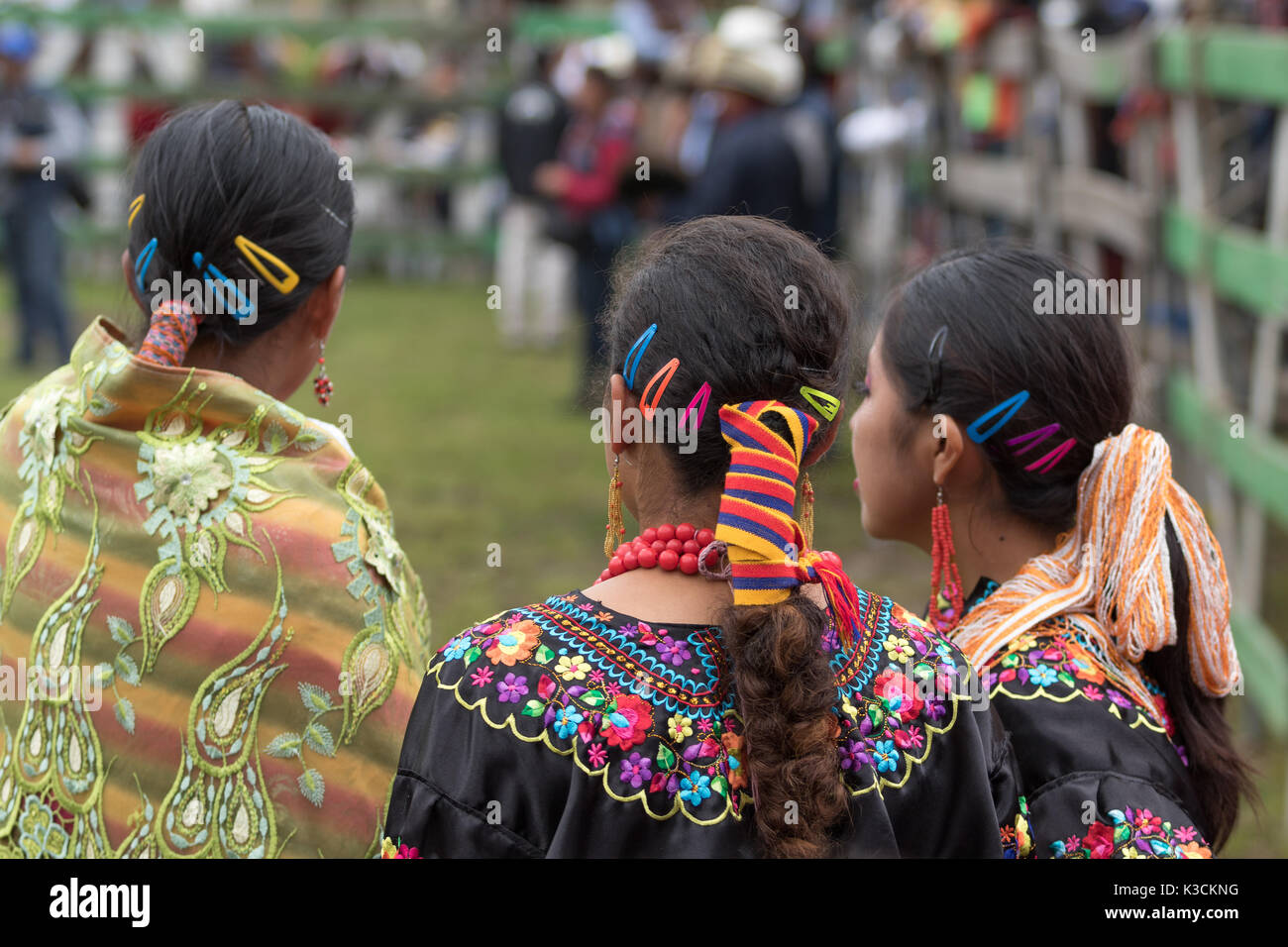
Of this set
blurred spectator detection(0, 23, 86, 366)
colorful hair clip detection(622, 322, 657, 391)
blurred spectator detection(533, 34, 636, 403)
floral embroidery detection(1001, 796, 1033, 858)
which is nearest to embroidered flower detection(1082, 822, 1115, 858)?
floral embroidery detection(1001, 796, 1033, 858)

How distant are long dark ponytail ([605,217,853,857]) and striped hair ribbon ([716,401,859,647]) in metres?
0.03

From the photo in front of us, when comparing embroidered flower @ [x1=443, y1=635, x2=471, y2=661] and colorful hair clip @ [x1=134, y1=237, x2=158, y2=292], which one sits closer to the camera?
embroidered flower @ [x1=443, y1=635, x2=471, y2=661]

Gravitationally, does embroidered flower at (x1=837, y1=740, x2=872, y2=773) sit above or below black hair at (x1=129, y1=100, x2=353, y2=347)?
below

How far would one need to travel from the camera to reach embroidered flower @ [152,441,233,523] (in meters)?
1.88

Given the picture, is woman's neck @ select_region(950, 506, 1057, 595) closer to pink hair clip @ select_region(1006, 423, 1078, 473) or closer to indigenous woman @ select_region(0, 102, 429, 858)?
pink hair clip @ select_region(1006, 423, 1078, 473)

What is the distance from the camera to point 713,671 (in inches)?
56.4

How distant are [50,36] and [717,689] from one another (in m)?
14.0

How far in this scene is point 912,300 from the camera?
2084mm

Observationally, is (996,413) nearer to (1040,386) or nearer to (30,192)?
(1040,386)

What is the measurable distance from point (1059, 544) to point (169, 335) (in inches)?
55.8

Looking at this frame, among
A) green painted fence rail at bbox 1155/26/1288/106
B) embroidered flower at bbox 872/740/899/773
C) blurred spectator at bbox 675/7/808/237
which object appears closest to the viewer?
embroidered flower at bbox 872/740/899/773
